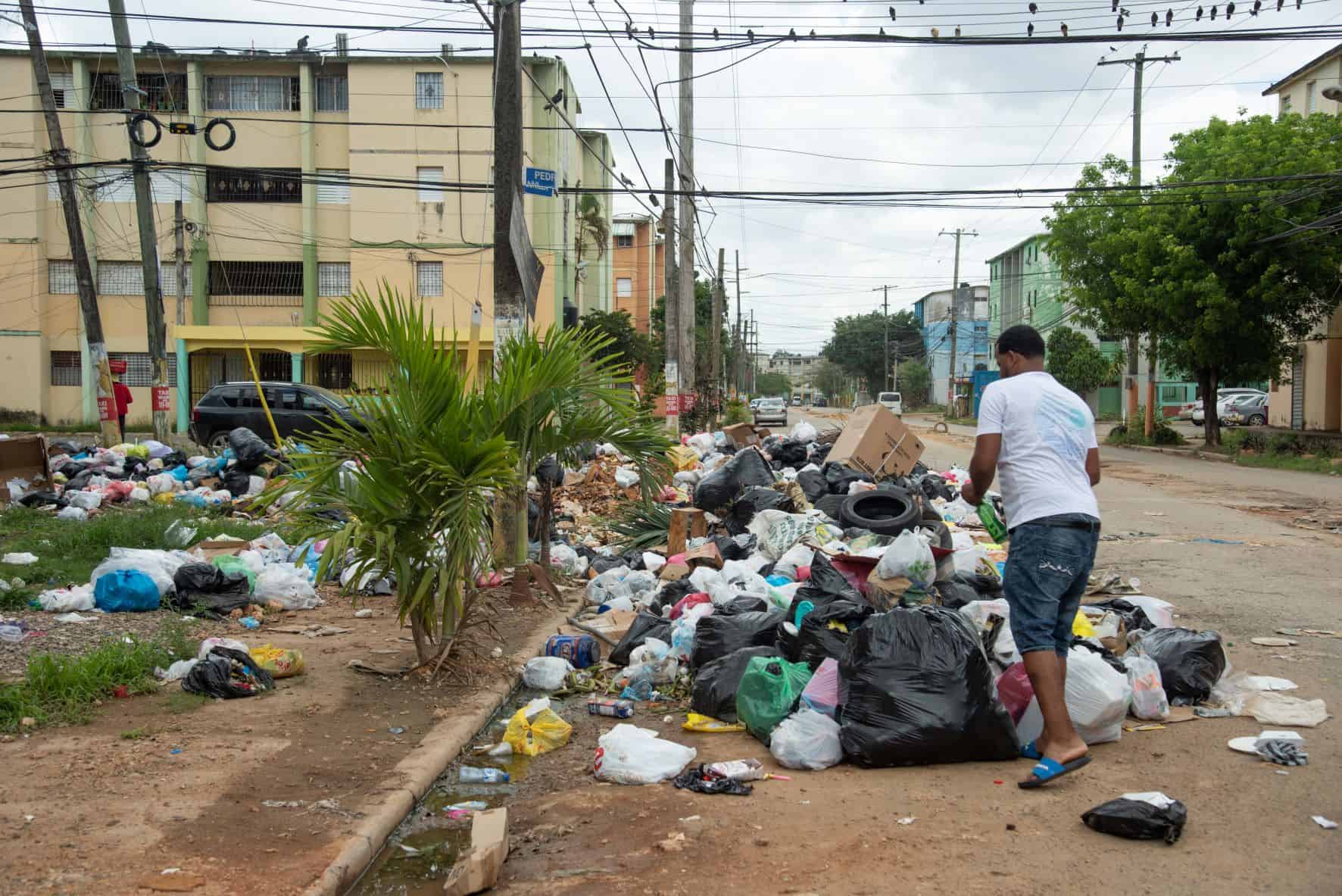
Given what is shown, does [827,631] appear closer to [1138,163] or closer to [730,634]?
[730,634]

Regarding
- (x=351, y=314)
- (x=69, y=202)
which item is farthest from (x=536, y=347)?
(x=69, y=202)

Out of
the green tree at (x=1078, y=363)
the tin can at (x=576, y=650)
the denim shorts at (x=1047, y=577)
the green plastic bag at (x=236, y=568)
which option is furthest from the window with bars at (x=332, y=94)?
the denim shorts at (x=1047, y=577)

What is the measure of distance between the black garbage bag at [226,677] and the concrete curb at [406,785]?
3.66 feet

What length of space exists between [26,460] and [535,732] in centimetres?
1249

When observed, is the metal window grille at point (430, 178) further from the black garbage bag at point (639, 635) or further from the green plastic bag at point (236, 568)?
the black garbage bag at point (639, 635)

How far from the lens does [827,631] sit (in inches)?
212

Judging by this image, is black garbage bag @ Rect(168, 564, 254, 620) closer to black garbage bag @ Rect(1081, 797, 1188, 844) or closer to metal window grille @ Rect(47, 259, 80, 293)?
black garbage bag @ Rect(1081, 797, 1188, 844)

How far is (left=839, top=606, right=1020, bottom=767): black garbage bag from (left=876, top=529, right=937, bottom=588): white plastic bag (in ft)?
5.01

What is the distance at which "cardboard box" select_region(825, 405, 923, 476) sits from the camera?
13461mm

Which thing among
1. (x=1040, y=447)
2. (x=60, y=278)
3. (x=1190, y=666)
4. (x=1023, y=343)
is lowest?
(x=1190, y=666)

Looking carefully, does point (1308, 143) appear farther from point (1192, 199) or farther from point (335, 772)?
point (335, 772)

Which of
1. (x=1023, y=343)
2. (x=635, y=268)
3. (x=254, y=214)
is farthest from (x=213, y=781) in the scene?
(x=635, y=268)

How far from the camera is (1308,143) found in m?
23.3

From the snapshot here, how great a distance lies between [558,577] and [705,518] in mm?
2268
